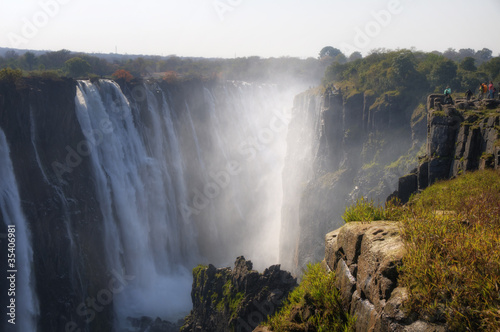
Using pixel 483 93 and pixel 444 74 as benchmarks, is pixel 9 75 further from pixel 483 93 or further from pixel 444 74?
pixel 444 74

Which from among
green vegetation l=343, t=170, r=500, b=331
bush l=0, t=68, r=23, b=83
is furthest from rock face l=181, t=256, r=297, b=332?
bush l=0, t=68, r=23, b=83

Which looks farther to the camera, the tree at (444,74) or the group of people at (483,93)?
the tree at (444,74)

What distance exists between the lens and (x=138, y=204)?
37219 mm

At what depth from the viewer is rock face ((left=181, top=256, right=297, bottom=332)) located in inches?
730

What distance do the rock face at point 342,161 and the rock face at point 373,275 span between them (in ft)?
86.0

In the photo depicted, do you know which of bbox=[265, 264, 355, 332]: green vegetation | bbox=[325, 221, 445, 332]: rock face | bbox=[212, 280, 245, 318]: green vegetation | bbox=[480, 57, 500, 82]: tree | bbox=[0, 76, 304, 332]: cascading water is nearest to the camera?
bbox=[325, 221, 445, 332]: rock face

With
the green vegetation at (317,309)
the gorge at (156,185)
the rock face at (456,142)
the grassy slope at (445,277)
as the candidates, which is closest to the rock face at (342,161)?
the gorge at (156,185)

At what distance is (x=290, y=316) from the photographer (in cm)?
905

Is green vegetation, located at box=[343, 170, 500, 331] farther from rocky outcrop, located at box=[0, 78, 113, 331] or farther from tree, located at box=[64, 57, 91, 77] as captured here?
tree, located at box=[64, 57, 91, 77]

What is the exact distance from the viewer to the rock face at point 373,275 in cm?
589

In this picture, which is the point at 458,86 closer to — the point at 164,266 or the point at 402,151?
the point at 402,151

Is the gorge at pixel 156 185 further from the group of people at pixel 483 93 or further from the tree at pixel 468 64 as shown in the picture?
the group of people at pixel 483 93

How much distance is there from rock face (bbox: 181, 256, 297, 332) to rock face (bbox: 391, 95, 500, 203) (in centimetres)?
742

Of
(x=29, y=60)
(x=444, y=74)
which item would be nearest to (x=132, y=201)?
(x=444, y=74)
